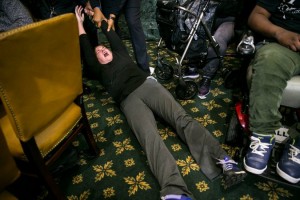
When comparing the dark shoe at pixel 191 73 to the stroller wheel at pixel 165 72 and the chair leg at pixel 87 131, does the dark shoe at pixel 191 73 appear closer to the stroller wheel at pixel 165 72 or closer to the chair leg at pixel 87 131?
the stroller wheel at pixel 165 72

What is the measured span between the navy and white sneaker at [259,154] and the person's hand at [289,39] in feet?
1.93

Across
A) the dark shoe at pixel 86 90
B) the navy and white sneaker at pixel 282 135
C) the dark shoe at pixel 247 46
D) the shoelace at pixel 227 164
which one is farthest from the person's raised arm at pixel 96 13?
the navy and white sneaker at pixel 282 135

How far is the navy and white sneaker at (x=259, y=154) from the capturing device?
1.30m

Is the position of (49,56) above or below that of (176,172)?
above

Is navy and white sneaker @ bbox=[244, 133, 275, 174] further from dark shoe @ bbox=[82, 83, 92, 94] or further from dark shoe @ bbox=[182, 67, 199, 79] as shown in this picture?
dark shoe @ bbox=[82, 83, 92, 94]

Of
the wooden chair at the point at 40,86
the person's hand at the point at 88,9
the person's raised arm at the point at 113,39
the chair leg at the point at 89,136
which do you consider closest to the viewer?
A: the wooden chair at the point at 40,86

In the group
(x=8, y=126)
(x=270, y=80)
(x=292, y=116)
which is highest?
(x=270, y=80)

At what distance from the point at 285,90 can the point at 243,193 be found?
2.22ft

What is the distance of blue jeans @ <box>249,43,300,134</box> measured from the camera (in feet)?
4.18

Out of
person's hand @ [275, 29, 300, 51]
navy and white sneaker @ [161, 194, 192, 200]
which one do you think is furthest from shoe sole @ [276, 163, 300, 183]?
person's hand @ [275, 29, 300, 51]

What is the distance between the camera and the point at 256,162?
130 cm

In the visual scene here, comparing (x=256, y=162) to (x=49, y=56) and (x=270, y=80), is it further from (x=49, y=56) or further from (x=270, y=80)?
(x=49, y=56)

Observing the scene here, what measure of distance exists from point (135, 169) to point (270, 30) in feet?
4.53

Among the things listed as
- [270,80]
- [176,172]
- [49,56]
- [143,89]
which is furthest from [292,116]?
[49,56]
